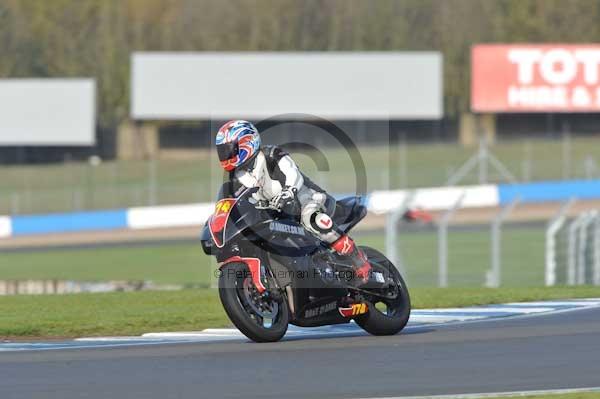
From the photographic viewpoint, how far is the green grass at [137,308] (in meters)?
11.3

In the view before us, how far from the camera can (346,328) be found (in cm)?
1097

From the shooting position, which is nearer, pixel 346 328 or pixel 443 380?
pixel 443 380

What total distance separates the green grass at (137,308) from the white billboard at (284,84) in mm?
33658

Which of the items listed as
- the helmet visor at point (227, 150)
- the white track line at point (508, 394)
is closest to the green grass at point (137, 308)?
the helmet visor at point (227, 150)

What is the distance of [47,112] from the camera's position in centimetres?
4803

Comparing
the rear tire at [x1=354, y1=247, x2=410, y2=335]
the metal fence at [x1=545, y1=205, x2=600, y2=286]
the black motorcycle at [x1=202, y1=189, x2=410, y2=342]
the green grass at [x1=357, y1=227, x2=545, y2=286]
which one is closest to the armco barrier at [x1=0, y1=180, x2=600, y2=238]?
the green grass at [x1=357, y1=227, x2=545, y2=286]

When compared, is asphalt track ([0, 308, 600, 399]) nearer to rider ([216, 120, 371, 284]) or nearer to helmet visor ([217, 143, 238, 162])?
rider ([216, 120, 371, 284])

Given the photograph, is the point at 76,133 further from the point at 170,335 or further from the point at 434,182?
the point at 170,335

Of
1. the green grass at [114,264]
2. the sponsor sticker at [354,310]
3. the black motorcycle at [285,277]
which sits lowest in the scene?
the green grass at [114,264]

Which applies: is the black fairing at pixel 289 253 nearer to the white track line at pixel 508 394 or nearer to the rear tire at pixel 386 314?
the rear tire at pixel 386 314

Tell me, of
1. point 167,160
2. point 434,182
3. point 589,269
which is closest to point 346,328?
point 589,269

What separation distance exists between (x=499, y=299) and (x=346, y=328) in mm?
2949

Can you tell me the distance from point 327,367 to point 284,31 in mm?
44093

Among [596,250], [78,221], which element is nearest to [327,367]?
[596,250]
